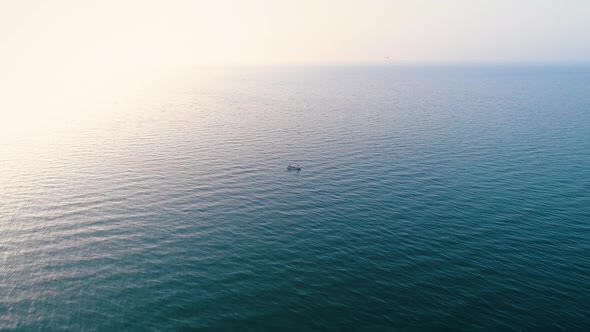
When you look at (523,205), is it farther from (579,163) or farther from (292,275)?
(292,275)

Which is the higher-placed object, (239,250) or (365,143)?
(365,143)

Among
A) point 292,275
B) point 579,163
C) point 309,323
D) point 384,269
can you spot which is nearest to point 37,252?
point 292,275

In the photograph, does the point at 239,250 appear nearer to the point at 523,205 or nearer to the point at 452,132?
the point at 523,205

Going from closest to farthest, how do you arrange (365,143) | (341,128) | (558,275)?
(558,275) < (365,143) < (341,128)

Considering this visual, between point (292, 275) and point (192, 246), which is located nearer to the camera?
point (292, 275)

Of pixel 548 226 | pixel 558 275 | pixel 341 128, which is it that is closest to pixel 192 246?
pixel 558 275

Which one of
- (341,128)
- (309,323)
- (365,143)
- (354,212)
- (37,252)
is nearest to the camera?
(309,323)

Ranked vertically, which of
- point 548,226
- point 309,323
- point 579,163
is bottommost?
point 309,323
